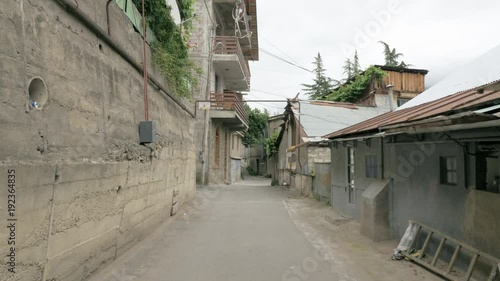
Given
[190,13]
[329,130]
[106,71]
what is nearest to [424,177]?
[106,71]

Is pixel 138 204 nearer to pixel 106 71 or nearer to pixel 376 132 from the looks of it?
pixel 106 71

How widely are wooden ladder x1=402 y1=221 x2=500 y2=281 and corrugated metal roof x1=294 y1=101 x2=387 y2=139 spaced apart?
13.3m

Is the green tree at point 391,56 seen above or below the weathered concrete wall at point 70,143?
above

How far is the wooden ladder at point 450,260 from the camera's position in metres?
4.62

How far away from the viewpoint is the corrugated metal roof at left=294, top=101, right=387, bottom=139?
2027 cm

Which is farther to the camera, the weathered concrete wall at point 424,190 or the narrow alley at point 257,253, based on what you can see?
the weathered concrete wall at point 424,190

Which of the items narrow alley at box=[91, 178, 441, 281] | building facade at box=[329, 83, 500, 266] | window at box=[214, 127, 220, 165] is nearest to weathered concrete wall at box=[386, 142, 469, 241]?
building facade at box=[329, 83, 500, 266]

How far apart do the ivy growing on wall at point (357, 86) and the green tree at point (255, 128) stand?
16745mm

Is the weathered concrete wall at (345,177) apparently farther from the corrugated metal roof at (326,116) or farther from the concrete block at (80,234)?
the corrugated metal roof at (326,116)

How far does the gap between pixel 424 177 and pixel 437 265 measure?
1649 mm

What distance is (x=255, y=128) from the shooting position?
4500cm

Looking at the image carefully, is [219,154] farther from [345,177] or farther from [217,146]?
[345,177]

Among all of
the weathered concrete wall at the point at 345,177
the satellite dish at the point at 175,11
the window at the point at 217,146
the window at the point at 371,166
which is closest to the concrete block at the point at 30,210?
the satellite dish at the point at 175,11

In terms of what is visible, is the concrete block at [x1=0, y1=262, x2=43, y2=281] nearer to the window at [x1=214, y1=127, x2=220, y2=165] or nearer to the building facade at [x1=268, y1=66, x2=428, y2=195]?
the building facade at [x1=268, y1=66, x2=428, y2=195]
